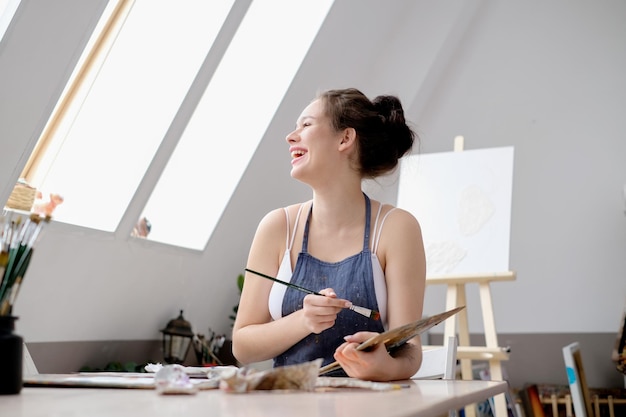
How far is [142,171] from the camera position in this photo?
124 inches

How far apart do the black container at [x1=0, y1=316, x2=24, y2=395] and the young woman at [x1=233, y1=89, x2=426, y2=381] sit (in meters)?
0.69

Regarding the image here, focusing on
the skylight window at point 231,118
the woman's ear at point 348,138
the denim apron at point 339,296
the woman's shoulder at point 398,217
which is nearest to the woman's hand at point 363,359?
the denim apron at point 339,296

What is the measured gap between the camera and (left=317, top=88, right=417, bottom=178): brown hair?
2.03 m

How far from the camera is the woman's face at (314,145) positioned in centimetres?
193

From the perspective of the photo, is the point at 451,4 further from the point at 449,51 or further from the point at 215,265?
the point at 215,265

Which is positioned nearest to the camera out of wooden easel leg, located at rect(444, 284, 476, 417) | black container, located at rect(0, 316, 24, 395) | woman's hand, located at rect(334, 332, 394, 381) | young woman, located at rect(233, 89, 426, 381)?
black container, located at rect(0, 316, 24, 395)

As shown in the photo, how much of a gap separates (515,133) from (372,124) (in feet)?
9.91

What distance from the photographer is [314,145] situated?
197cm

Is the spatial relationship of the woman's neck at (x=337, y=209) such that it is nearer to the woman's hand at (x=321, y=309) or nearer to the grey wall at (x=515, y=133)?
the woman's hand at (x=321, y=309)

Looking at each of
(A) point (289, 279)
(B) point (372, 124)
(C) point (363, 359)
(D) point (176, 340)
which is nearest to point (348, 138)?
(B) point (372, 124)

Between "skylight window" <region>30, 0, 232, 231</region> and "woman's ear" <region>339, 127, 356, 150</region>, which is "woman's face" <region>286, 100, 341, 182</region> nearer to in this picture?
"woman's ear" <region>339, 127, 356, 150</region>

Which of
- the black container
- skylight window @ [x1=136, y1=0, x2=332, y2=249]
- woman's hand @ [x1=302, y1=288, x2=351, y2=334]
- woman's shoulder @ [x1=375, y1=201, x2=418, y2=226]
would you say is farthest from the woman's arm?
skylight window @ [x1=136, y1=0, x2=332, y2=249]

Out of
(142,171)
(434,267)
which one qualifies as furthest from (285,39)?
(434,267)

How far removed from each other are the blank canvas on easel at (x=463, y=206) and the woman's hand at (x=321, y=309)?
7.13 feet
